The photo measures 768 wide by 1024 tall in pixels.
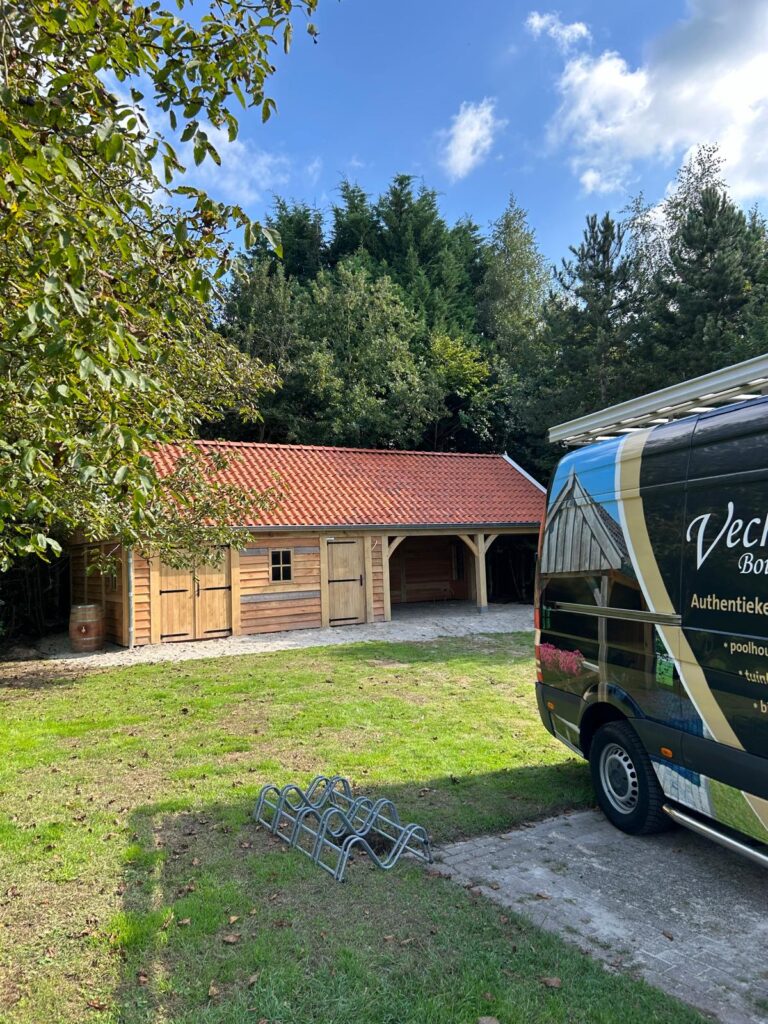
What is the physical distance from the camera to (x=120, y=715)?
8086 millimetres

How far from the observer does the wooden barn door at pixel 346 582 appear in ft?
52.5

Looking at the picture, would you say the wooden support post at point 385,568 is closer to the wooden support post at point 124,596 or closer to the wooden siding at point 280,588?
the wooden siding at point 280,588

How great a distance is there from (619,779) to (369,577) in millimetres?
12119

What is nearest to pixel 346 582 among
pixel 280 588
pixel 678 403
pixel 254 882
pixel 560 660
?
pixel 280 588

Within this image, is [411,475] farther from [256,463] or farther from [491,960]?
[491,960]

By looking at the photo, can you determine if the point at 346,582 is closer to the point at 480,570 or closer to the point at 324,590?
the point at 324,590

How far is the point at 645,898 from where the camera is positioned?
11.9 ft

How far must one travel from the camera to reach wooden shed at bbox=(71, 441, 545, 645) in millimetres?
13945

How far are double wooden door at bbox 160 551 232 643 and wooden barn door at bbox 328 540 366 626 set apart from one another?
2662 millimetres

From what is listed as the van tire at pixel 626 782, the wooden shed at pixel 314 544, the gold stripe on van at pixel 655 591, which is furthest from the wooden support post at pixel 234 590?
the gold stripe on van at pixel 655 591

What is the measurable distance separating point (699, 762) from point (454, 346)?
93.8 feet

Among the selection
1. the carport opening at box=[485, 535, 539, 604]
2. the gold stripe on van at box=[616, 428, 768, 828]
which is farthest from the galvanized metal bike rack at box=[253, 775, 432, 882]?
the carport opening at box=[485, 535, 539, 604]

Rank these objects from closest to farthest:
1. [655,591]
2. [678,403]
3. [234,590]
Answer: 1. [655,591]
2. [678,403]
3. [234,590]

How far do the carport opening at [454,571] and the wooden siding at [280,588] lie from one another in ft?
20.5
